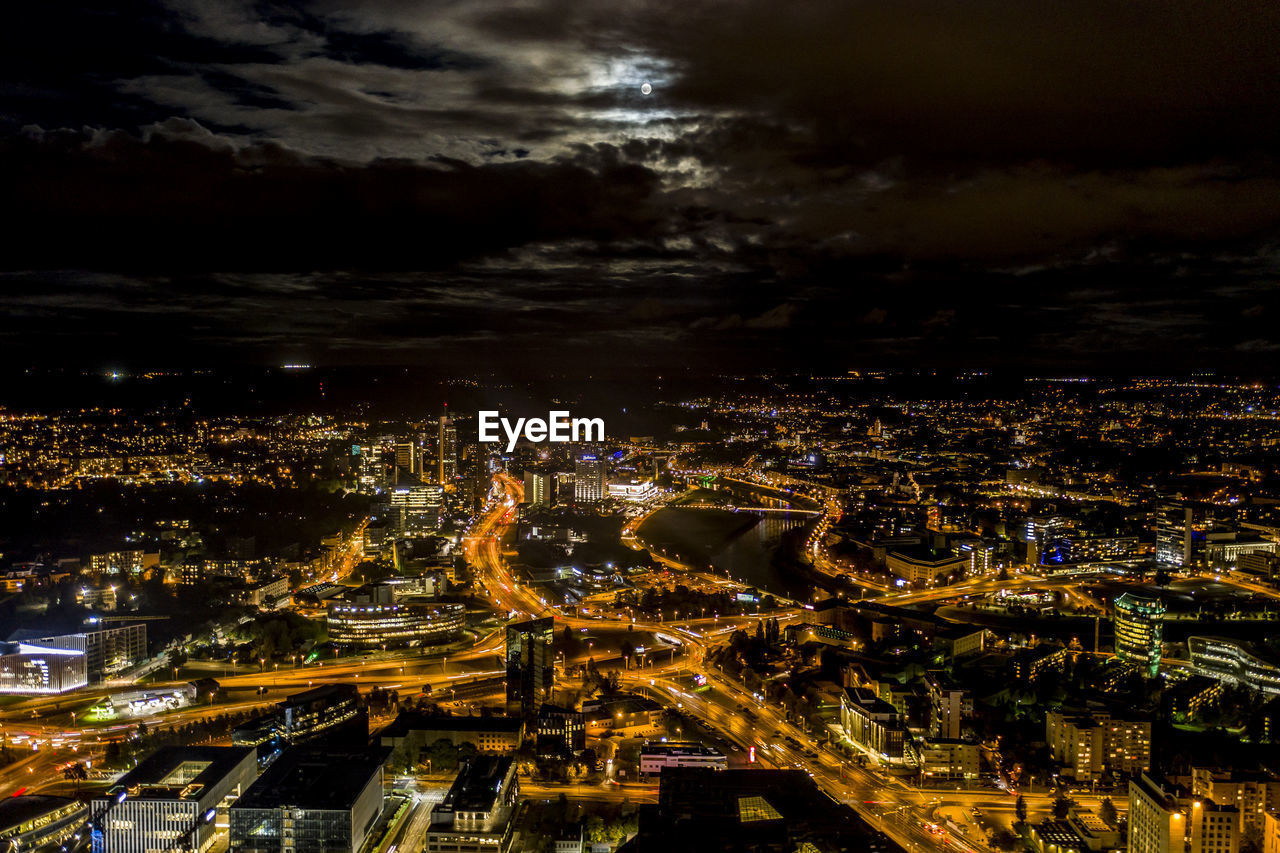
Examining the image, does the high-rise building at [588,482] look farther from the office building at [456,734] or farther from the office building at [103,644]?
the office building at [456,734]

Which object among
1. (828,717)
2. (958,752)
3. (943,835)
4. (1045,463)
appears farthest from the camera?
(1045,463)

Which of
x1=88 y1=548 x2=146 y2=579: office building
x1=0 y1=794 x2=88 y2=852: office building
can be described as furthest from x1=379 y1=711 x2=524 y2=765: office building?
x1=88 y1=548 x2=146 y2=579: office building

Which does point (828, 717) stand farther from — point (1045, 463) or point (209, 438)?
point (209, 438)

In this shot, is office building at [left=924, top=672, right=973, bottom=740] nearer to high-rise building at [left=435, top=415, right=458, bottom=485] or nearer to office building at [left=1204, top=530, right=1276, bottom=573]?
office building at [left=1204, top=530, right=1276, bottom=573]

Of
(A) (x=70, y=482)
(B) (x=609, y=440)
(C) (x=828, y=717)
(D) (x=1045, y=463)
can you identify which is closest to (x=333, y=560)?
(A) (x=70, y=482)

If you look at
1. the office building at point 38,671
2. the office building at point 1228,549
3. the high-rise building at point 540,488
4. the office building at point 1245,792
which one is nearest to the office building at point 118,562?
the office building at point 38,671
